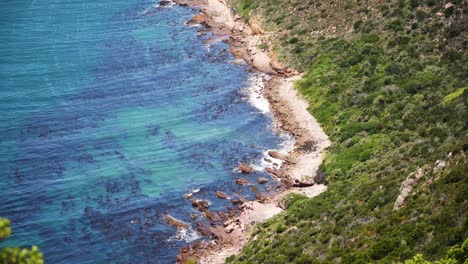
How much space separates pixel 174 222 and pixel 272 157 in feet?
48.3

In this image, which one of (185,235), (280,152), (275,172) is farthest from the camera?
(280,152)

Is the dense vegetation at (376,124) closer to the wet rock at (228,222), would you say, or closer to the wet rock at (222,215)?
the wet rock at (228,222)

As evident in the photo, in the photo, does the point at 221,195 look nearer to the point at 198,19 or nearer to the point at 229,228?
the point at 229,228

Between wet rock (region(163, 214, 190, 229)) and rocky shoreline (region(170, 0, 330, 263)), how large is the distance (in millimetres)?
89

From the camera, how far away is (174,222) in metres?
61.6

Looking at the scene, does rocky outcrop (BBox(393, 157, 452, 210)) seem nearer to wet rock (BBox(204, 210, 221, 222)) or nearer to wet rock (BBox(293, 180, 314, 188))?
wet rock (BBox(293, 180, 314, 188))

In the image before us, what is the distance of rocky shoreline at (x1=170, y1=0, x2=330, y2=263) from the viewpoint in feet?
192

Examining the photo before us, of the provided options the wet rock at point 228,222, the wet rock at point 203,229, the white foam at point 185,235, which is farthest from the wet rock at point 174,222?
the wet rock at point 228,222

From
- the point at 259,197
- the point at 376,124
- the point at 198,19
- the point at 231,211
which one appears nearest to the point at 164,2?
the point at 198,19

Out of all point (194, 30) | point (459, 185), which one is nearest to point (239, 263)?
point (459, 185)

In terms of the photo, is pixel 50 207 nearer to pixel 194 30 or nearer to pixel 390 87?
pixel 390 87

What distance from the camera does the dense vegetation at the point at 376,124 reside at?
43375mm

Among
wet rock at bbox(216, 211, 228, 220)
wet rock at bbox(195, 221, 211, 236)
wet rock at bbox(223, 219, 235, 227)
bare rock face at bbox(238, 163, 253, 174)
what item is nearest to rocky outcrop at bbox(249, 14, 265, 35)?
bare rock face at bbox(238, 163, 253, 174)

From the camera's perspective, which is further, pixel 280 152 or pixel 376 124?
pixel 280 152
